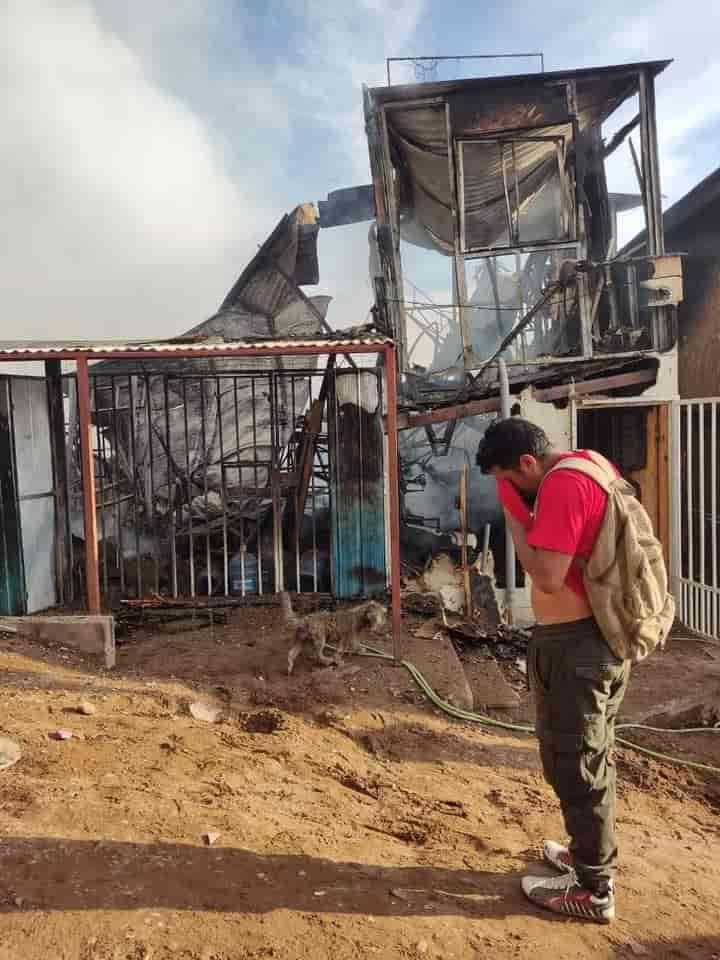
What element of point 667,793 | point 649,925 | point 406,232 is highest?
point 406,232

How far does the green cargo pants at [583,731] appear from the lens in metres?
2.62

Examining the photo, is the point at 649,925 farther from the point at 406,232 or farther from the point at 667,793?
the point at 406,232

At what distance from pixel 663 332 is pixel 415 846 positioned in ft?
25.0

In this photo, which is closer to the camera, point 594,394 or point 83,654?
point 83,654

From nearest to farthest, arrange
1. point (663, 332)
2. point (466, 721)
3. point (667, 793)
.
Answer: point (667, 793) < point (466, 721) < point (663, 332)

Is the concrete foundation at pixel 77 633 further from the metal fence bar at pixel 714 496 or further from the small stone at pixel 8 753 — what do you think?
the metal fence bar at pixel 714 496

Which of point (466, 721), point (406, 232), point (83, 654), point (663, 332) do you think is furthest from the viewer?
point (406, 232)

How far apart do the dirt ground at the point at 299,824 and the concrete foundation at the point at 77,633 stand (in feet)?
0.52

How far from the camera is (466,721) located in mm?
5332

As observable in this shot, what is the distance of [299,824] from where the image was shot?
Answer: 3369mm

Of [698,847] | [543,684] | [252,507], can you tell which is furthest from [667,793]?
[252,507]

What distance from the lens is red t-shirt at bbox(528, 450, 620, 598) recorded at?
2.51 metres

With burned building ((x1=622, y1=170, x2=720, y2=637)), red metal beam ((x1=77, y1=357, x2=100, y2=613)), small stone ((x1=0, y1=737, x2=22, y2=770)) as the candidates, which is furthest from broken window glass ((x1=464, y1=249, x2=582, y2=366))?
small stone ((x1=0, y1=737, x2=22, y2=770))

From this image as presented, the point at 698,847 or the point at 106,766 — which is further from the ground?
the point at 106,766
